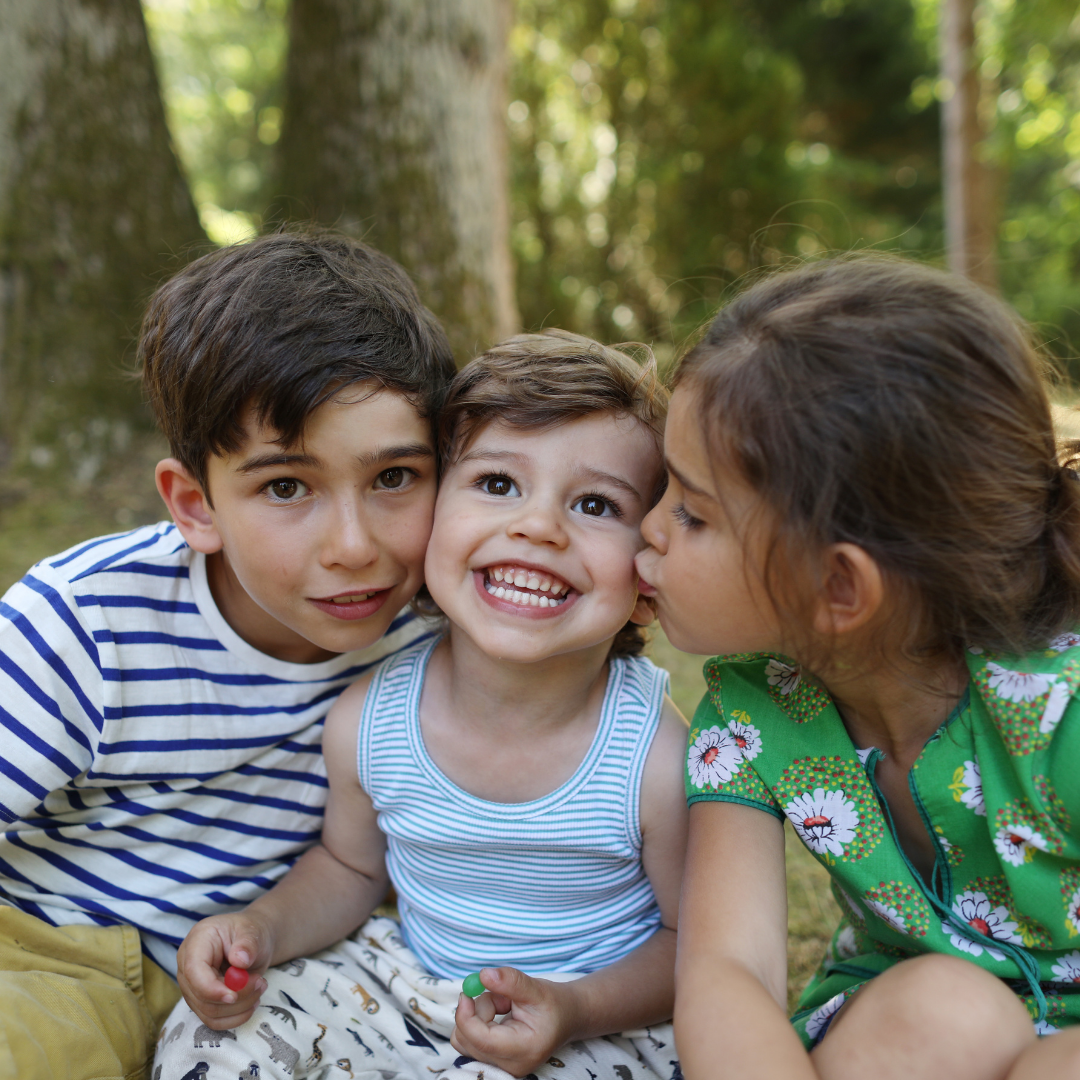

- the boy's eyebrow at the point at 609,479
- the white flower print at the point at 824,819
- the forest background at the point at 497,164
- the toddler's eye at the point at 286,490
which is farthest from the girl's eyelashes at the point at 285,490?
the white flower print at the point at 824,819

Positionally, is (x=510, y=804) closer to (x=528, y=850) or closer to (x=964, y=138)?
(x=528, y=850)

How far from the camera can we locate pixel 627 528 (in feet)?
4.83

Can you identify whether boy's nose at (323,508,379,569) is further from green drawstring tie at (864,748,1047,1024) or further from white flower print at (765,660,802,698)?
green drawstring tie at (864,748,1047,1024)

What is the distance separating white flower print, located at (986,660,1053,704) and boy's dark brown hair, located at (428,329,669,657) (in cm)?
58

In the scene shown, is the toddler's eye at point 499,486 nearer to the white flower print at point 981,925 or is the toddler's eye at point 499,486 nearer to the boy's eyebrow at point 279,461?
the boy's eyebrow at point 279,461

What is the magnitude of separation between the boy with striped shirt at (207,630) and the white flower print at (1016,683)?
0.91 m

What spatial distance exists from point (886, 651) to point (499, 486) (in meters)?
0.65

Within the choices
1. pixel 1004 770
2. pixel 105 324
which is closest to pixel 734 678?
pixel 1004 770

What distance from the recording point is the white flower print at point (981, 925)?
125 centimetres

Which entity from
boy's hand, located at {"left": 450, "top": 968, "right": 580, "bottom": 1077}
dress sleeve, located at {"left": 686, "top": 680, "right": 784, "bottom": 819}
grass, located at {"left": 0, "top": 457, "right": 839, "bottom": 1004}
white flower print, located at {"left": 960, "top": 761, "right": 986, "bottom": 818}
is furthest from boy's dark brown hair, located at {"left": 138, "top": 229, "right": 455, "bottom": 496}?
grass, located at {"left": 0, "top": 457, "right": 839, "bottom": 1004}

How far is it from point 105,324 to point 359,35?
5.31 feet

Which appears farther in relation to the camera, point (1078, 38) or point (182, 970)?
point (1078, 38)

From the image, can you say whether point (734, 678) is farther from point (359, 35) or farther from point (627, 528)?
point (359, 35)

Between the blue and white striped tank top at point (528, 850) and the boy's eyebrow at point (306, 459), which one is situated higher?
the boy's eyebrow at point (306, 459)
